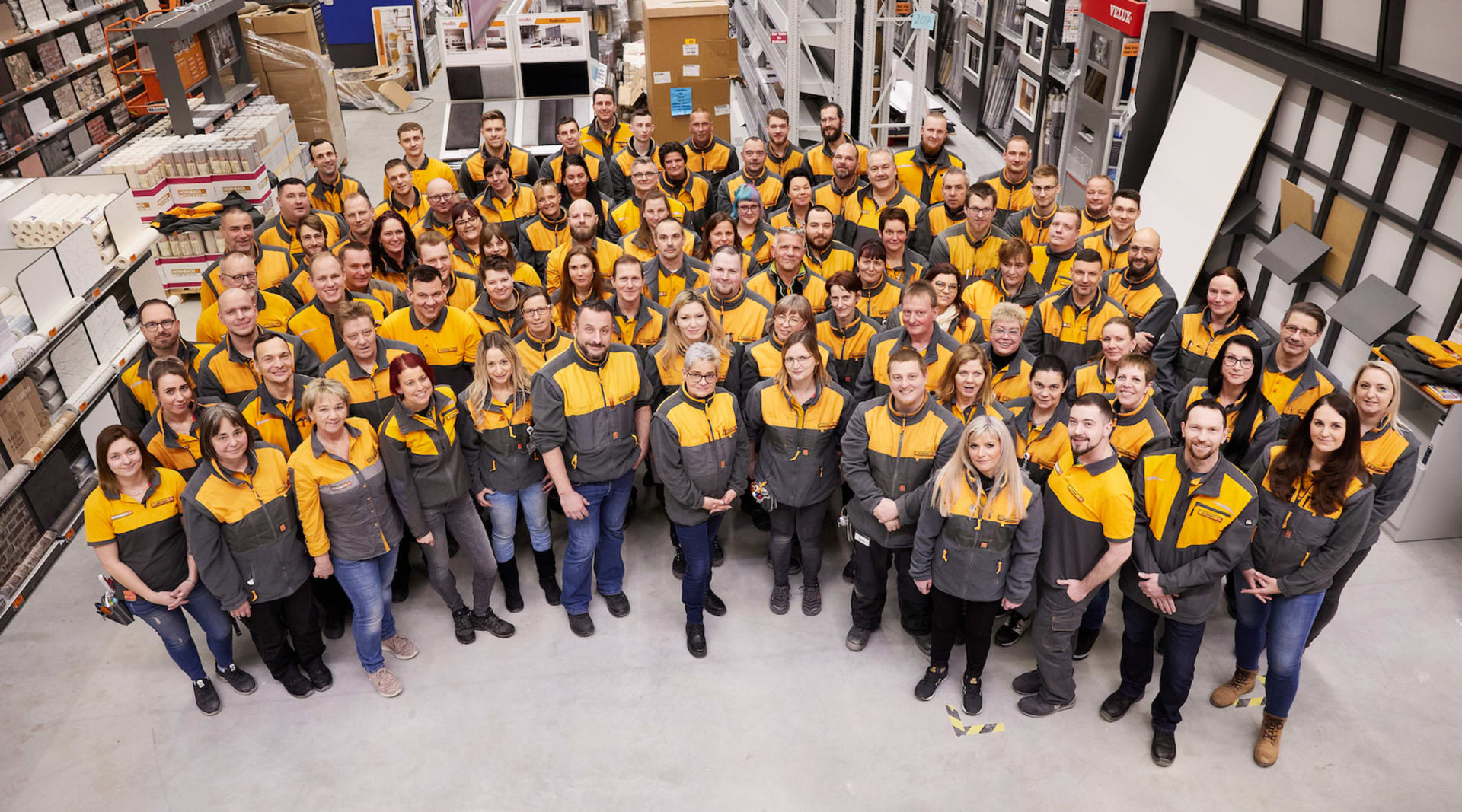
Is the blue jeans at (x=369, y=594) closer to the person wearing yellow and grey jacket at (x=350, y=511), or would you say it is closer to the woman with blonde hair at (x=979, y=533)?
the person wearing yellow and grey jacket at (x=350, y=511)

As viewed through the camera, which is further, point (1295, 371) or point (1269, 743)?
point (1295, 371)

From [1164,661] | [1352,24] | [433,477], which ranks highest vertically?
[1352,24]

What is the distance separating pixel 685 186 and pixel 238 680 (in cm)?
401

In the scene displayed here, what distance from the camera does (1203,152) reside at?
23.1 feet

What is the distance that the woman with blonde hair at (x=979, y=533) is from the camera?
3.39 meters

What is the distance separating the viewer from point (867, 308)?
497 cm

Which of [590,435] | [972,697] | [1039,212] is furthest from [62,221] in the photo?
[1039,212]

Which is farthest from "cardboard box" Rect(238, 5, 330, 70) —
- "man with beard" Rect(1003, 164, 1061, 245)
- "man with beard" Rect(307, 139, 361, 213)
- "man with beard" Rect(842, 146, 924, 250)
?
"man with beard" Rect(1003, 164, 1061, 245)

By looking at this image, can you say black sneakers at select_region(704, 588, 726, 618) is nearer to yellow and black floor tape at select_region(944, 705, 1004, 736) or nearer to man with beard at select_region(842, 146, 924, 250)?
yellow and black floor tape at select_region(944, 705, 1004, 736)

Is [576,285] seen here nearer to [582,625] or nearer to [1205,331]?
[582,625]

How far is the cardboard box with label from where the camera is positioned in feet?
27.7

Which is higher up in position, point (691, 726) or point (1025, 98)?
point (1025, 98)

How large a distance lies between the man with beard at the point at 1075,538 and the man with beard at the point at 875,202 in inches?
105

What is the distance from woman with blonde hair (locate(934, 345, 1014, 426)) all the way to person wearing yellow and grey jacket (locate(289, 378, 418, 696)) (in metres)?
2.32
